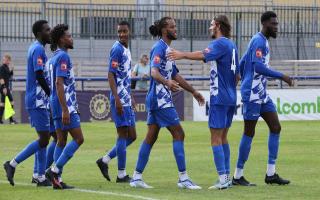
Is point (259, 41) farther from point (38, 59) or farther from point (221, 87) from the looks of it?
point (38, 59)

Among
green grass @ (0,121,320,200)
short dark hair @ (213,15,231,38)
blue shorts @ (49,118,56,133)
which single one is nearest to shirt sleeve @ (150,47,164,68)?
short dark hair @ (213,15,231,38)

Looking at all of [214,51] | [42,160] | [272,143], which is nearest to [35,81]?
[42,160]

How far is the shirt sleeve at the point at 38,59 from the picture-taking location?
542 inches

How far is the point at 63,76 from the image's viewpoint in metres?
13.4

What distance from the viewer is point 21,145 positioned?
21922 millimetres

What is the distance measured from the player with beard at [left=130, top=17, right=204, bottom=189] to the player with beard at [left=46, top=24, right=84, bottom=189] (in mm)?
968

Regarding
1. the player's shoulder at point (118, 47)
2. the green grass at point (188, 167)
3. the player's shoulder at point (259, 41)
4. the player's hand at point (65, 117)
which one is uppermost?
the player's shoulder at point (259, 41)

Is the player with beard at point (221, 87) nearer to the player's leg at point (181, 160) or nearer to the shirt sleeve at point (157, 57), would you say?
the player's leg at point (181, 160)

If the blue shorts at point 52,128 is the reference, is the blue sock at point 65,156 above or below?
below

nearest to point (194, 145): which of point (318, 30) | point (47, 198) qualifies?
point (47, 198)

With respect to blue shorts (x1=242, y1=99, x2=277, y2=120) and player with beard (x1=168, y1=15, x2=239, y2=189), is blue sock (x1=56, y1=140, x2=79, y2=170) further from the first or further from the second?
blue shorts (x1=242, y1=99, x2=277, y2=120)

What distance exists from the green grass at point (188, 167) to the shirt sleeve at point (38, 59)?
163 cm

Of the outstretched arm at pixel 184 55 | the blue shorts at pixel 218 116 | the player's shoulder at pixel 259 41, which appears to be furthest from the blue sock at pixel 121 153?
the player's shoulder at pixel 259 41

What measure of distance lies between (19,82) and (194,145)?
46.2ft
